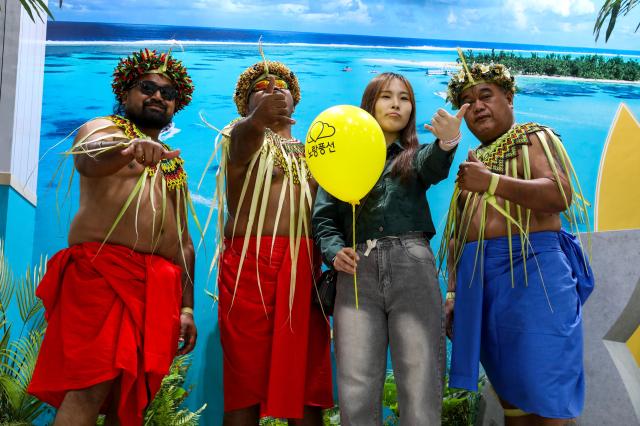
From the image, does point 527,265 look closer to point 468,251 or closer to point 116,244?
point 468,251

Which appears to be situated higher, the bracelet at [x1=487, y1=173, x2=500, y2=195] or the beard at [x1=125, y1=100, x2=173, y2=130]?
the beard at [x1=125, y1=100, x2=173, y2=130]

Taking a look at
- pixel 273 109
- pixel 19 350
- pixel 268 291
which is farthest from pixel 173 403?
pixel 273 109

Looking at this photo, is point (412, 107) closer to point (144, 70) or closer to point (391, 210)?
point (391, 210)

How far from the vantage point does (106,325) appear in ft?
8.09

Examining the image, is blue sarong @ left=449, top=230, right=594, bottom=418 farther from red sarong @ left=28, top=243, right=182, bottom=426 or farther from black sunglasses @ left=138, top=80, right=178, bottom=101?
black sunglasses @ left=138, top=80, right=178, bottom=101

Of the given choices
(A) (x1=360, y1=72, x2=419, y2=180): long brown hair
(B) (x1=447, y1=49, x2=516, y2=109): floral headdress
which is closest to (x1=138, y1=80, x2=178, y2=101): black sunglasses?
(A) (x1=360, y1=72, x2=419, y2=180): long brown hair

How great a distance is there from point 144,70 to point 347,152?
3.98 feet

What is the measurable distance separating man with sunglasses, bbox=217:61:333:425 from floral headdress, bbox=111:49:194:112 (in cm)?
39

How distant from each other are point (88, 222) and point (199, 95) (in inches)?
72.6

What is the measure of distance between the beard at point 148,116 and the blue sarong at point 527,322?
5.30 ft

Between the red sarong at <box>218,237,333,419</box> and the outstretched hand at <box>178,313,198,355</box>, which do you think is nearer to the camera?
the red sarong at <box>218,237,333,419</box>

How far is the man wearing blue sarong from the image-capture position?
2492 mm

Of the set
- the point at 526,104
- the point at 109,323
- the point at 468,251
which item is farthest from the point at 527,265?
the point at 526,104

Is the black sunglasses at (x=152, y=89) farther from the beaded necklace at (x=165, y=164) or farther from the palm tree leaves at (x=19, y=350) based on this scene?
the palm tree leaves at (x=19, y=350)
